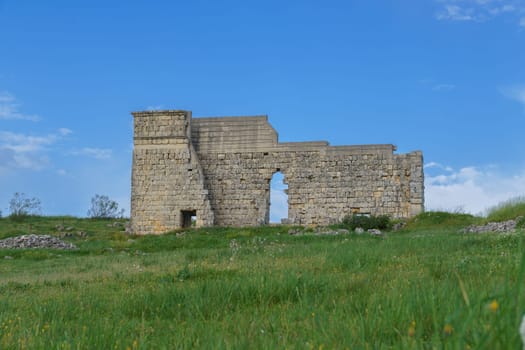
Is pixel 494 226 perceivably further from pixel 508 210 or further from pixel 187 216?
pixel 187 216

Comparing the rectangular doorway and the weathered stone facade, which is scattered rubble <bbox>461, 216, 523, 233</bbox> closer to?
the weathered stone facade

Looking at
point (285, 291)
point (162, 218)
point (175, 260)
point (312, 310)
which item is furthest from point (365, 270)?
point (162, 218)

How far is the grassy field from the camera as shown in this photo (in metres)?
2.95

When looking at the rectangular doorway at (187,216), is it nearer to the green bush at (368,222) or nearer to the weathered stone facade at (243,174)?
the weathered stone facade at (243,174)

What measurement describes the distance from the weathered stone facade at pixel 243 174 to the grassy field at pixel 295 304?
1375 cm

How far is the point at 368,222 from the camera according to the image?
24172 mm

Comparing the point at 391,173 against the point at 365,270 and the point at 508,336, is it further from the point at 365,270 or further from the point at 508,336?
the point at 508,336

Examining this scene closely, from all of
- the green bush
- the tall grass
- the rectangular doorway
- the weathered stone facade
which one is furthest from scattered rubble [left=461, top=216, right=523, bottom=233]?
the rectangular doorway

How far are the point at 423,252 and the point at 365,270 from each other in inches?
118

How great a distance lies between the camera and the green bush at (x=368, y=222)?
79.0ft

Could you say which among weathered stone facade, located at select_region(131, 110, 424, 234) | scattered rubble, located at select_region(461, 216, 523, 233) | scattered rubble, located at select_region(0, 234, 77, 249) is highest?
weathered stone facade, located at select_region(131, 110, 424, 234)

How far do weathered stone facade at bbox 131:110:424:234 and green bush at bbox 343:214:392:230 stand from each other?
152 centimetres

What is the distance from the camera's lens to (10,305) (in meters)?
7.57

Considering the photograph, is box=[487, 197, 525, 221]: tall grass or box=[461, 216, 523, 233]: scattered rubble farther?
box=[487, 197, 525, 221]: tall grass
